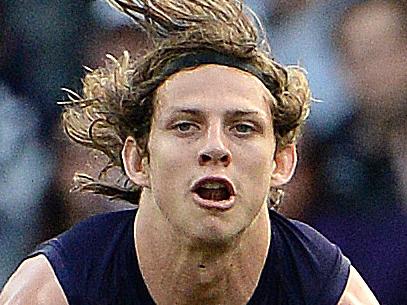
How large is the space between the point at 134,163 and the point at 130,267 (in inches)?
7.3

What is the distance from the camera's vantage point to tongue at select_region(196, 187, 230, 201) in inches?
75.4

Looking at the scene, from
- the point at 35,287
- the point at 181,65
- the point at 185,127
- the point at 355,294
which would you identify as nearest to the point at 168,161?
the point at 185,127

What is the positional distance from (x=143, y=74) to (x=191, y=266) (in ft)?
1.17

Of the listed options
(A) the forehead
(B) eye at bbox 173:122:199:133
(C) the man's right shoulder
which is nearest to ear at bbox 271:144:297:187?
(A) the forehead

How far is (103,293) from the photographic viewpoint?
2.09 metres

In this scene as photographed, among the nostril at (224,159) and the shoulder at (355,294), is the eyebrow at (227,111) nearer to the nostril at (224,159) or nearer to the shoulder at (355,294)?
the nostril at (224,159)

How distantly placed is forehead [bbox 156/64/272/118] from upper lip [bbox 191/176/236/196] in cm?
14

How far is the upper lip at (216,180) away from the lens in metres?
1.90

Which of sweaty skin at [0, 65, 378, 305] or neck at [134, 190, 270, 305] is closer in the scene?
sweaty skin at [0, 65, 378, 305]

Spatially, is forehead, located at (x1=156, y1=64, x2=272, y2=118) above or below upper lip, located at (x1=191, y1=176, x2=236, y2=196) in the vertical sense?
above

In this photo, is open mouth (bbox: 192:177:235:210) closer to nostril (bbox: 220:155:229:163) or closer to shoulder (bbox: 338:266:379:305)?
nostril (bbox: 220:155:229:163)

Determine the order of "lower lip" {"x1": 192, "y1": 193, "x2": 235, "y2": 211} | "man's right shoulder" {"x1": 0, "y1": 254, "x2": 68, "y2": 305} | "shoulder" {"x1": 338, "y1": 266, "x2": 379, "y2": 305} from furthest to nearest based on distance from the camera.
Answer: "shoulder" {"x1": 338, "y1": 266, "x2": 379, "y2": 305} < "man's right shoulder" {"x1": 0, "y1": 254, "x2": 68, "y2": 305} < "lower lip" {"x1": 192, "y1": 193, "x2": 235, "y2": 211}

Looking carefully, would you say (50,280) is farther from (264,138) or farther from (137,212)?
(264,138)

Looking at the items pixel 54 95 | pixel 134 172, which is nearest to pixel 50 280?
pixel 134 172
